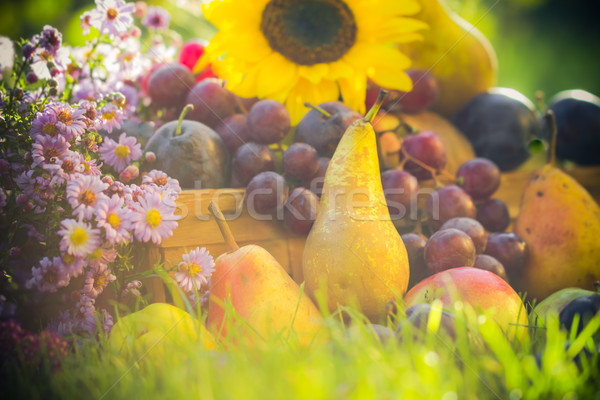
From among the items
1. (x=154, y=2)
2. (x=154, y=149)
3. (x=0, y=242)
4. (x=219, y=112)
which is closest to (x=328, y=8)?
(x=219, y=112)

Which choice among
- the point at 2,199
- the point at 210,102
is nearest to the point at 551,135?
the point at 210,102

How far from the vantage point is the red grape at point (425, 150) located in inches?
46.4

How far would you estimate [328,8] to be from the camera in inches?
46.2

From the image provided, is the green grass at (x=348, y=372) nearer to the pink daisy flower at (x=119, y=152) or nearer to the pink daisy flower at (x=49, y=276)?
the pink daisy flower at (x=49, y=276)

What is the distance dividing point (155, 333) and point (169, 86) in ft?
2.29

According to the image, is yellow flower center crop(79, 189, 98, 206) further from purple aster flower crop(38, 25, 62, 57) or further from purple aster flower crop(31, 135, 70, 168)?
purple aster flower crop(38, 25, 62, 57)

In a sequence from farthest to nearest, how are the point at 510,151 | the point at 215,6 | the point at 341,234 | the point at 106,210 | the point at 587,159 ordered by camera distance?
the point at 587,159, the point at 510,151, the point at 215,6, the point at 341,234, the point at 106,210

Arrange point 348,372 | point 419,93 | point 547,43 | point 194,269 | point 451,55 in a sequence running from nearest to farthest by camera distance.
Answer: point 348,372, point 194,269, point 419,93, point 451,55, point 547,43

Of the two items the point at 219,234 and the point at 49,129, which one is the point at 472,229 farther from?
the point at 49,129

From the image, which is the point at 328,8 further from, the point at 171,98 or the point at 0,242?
the point at 0,242

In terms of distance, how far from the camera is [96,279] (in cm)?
78

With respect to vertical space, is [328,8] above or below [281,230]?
above

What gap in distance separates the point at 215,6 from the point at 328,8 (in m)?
0.30

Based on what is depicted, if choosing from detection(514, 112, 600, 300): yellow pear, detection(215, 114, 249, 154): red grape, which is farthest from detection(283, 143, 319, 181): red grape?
detection(514, 112, 600, 300): yellow pear
